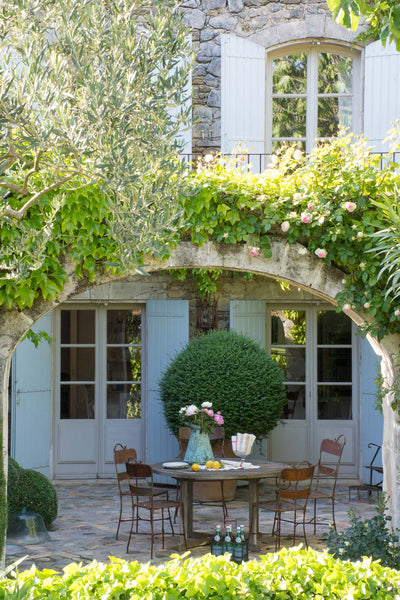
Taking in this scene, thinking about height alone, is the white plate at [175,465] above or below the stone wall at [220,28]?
below

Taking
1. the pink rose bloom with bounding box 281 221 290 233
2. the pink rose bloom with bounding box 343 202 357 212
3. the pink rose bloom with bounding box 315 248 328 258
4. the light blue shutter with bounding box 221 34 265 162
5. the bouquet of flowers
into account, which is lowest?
the bouquet of flowers

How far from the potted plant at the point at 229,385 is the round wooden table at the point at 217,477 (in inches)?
54.0

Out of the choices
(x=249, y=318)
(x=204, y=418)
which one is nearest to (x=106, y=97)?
(x=204, y=418)

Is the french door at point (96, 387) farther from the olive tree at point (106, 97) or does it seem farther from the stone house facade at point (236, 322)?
the olive tree at point (106, 97)

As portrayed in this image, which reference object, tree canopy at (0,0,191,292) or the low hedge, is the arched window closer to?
tree canopy at (0,0,191,292)

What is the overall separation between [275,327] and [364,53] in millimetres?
3208

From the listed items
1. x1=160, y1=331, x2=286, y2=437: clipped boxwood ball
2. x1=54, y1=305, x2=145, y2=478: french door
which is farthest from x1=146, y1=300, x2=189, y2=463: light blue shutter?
x1=160, y1=331, x2=286, y2=437: clipped boxwood ball

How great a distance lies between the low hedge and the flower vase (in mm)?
3144

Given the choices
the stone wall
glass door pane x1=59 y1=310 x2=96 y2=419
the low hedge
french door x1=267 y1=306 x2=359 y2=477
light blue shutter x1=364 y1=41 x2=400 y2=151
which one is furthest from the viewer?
glass door pane x1=59 y1=310 x2=96 y2=419

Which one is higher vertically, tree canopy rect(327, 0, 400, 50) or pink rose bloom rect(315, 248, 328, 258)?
tree canopy rect(327, 0, 400, 50)

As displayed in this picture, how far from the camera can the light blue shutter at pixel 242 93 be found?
8438 mm

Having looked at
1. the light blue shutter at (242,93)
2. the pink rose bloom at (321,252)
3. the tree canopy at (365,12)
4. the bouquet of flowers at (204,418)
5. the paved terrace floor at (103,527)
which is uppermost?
the light blue shutter at (242,93)

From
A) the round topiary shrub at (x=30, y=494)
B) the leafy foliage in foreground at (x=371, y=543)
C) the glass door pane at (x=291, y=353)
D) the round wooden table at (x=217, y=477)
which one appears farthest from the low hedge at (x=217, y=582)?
the glass door pane at (x=291, y=353)

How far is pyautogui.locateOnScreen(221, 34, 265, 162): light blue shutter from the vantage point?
844 cm
